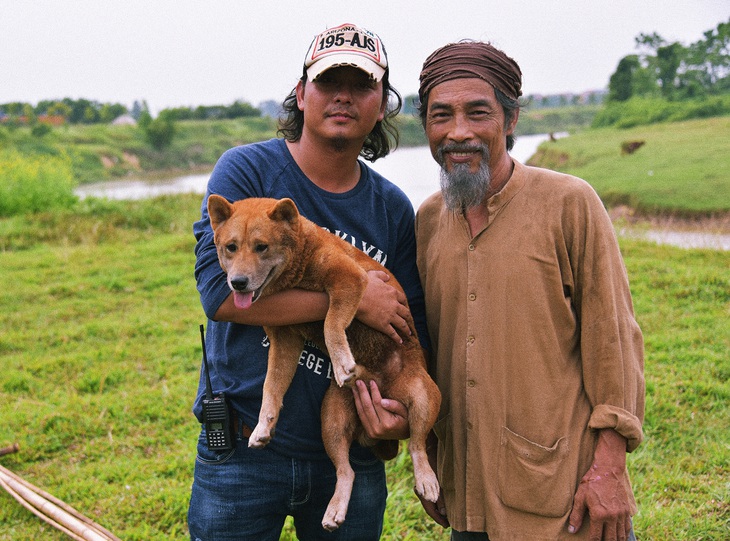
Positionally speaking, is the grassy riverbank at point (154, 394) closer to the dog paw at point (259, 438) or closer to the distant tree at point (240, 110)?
the dog paw at point (259, 438)

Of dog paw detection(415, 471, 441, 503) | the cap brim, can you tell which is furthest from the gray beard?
dog paw detection(415, 471, 441, 503)

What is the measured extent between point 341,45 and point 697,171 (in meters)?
23.9

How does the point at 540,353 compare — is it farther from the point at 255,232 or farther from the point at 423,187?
the point at 423,187

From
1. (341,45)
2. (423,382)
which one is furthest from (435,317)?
(341,45)

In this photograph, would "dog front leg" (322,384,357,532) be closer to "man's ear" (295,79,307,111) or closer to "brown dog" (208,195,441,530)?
"brown dog" (208,195,441,530)

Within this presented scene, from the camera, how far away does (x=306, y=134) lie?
2.99 metres

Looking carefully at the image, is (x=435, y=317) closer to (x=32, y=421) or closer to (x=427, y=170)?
(x=32, y=421)

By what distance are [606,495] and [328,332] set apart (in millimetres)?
1354

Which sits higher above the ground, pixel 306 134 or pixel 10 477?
pixel 306 134

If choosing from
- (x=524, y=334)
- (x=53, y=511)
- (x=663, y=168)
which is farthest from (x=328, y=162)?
(x=663, y=168)

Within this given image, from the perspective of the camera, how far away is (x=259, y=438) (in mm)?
2701

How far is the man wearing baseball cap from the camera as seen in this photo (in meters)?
2.78

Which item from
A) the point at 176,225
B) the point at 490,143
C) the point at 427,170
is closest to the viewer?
the point at 490,143

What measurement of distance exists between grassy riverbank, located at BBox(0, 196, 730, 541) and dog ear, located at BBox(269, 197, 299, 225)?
288 centimetres
